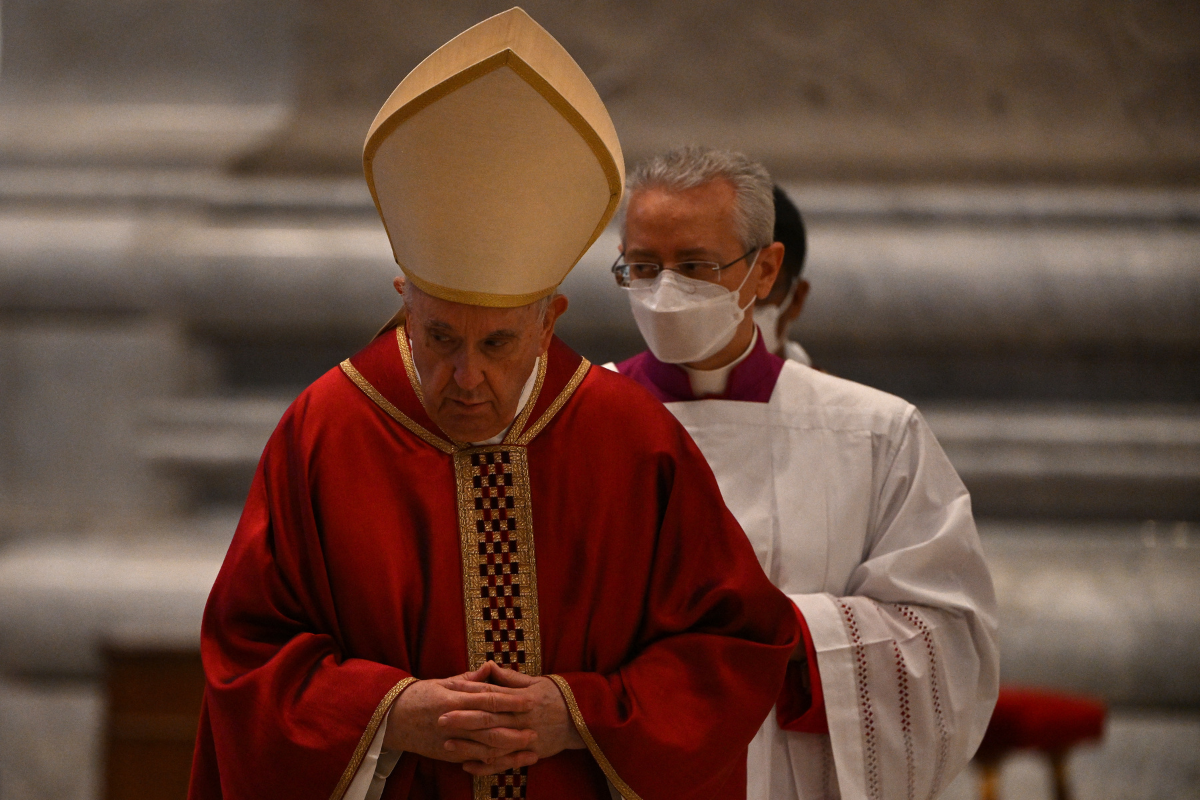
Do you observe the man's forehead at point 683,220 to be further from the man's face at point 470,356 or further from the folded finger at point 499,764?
the folded finger at point 499,764

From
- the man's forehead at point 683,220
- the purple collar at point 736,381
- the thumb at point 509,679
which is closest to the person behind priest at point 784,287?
the purple collar at point 736,381

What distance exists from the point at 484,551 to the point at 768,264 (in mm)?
946

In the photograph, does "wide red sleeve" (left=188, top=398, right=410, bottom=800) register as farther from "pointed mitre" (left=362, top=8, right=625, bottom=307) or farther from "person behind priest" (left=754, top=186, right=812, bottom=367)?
"person behind priest" (left=754, top=186, right=812, bottom=367)

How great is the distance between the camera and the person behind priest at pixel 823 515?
224 centimetres

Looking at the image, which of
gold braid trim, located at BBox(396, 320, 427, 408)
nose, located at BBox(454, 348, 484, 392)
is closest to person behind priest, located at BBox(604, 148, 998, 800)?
gold braid trim, located at BBox(396, 320, 427, 408)

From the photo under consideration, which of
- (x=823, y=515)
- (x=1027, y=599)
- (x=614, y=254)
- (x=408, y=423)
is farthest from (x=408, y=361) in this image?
(x=1027, y=599)

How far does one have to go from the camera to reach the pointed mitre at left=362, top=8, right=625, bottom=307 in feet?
5.35

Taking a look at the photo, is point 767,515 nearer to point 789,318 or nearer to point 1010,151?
point 789,318

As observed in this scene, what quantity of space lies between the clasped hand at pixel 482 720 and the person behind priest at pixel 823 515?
680 millimetres

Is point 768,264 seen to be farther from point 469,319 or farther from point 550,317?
point 469,319

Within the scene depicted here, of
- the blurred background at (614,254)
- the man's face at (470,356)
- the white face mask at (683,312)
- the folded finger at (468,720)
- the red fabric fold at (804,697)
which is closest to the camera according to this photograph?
the folded finger at (468,720)

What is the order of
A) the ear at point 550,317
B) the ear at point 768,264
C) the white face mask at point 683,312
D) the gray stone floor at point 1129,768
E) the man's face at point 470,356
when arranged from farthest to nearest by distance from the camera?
the gray stone floor at point 1129,768, the ear at point 768,264, the white face mask at point 683,312, the ear at point 550,317, the man's face at point 470,356

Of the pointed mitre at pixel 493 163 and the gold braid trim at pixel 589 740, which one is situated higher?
the pointed mitre at pixel 493 163

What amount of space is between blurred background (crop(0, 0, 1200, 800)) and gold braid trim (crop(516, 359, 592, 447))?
2369mm
